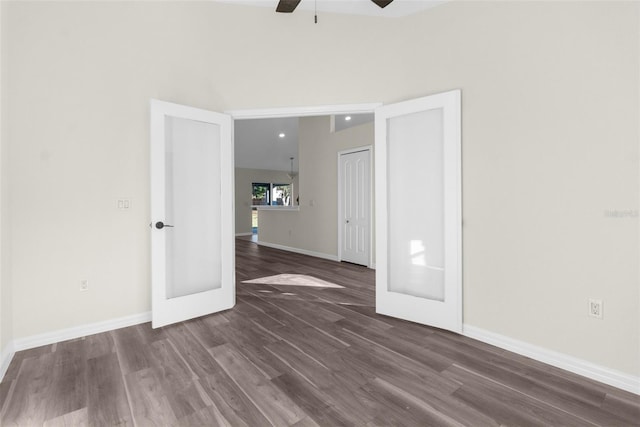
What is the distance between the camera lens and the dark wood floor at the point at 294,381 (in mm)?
1630

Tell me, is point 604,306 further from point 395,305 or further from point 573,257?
point 395,305

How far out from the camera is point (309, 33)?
326cm

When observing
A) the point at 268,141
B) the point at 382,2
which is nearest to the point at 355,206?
the point at 382,2

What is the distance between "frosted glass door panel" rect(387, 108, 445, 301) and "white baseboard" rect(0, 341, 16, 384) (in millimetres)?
3017

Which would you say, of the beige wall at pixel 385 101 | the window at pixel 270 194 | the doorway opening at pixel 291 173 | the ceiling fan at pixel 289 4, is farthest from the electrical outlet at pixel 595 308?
the window at pixel 270 194

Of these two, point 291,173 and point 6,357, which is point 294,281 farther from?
point 291,173

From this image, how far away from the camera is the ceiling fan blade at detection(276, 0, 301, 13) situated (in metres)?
2.97

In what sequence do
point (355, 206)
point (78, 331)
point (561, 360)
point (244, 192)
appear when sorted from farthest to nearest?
point (244, 192) < point (355, 206) < point (78, 331) < point (561, 360)

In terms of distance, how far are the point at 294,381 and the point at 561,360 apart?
1837 millimetres

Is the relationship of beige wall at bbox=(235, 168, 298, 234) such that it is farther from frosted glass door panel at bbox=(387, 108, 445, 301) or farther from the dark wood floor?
frosted glass door panel at bbox=(387, 108, 445, 301)

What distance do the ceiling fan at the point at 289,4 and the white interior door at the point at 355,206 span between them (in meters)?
2.67

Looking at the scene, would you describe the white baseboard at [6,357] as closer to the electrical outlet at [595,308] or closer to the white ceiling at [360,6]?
the white ceiling at [360,6]

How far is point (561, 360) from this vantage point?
2139 millimetres

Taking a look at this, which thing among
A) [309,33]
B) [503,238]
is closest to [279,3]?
[309,33]
